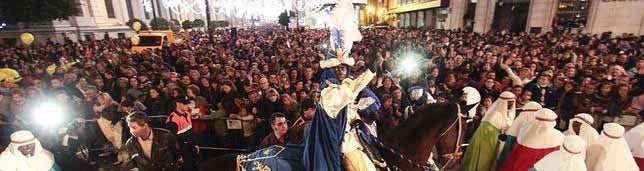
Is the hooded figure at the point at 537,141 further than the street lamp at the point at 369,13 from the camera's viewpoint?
No

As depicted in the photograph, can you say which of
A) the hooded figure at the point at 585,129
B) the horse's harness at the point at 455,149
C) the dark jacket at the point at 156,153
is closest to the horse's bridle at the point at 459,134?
the horse's harness at the point at 455,149

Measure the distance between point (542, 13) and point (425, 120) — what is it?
79.5 ft

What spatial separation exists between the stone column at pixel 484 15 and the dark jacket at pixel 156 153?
90.4ft

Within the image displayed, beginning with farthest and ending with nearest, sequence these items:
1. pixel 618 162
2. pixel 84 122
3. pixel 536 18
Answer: pixel 536 18 < pixel 84 122 < pixel 618 162

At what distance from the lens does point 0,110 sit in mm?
6969

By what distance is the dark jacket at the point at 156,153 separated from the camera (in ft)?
14.9

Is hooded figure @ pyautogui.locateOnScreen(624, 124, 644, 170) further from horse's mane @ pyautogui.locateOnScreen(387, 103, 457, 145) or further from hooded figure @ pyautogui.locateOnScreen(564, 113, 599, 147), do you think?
horse's mane @ pyautogui.locateOnScreen(387, 103, 457, 145)

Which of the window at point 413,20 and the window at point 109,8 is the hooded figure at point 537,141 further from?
the window at point 413,20

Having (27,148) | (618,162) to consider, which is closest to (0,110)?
(27,148)

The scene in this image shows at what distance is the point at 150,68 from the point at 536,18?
2397 cm

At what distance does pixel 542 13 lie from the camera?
2294 centimetres

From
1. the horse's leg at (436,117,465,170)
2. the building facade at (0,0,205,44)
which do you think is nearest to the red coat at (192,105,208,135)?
the horse's leg at (436,117,465,170)

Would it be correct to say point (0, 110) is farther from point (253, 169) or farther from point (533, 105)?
point (533, 105)

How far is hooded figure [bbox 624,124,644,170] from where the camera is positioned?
3590 mm
